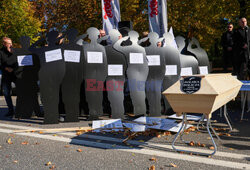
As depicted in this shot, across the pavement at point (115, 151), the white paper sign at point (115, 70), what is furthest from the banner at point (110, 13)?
the pavement at point (115, 151)

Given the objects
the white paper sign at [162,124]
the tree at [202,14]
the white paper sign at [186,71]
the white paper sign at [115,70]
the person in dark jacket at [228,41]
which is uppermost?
the tree at [202,14]

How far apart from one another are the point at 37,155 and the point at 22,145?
0.60 meters

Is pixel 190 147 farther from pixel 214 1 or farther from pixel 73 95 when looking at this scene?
pixel 214 1

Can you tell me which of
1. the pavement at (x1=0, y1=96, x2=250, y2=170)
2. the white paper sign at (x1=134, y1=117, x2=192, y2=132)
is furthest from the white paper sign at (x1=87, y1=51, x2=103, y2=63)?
the pavement at (x1=0, y1=96, x2=250, y2=170)

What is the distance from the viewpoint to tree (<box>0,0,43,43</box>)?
17.0 m

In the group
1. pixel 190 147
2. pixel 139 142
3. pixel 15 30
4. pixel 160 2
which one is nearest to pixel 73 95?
pixel 139 142

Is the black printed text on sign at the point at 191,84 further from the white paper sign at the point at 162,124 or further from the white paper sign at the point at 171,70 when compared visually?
Result: the white paper sign at the point at 171,70

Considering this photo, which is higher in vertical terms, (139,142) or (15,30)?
(15,30)

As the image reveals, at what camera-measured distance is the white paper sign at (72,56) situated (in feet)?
17.6

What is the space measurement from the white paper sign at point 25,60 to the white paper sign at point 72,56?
3.04 feet

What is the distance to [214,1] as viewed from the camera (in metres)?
15.1

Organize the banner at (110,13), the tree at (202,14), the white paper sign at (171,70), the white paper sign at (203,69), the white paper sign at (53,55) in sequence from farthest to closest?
the tree at (202,14), the banner at (110,13), the white paper sign at (203,69), the white paper sign at (171,70), the white paper sign at (53,55)

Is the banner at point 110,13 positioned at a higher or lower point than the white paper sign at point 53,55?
higher

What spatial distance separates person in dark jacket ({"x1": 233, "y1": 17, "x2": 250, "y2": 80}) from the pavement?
7.80ft
